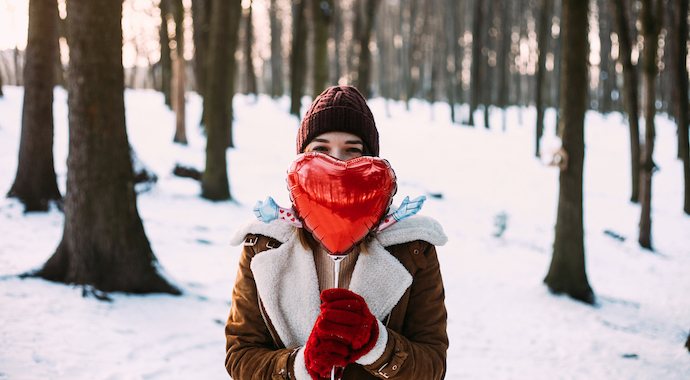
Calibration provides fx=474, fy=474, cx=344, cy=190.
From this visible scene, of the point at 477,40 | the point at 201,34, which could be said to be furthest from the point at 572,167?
the point at 477,40

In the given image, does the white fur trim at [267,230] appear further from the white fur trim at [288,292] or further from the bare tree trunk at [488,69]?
the bare tree trunk at [488,69]

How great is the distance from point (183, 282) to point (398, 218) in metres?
4.32

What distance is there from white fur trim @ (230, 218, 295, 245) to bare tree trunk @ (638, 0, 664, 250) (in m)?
10.3

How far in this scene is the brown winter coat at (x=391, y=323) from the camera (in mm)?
1492

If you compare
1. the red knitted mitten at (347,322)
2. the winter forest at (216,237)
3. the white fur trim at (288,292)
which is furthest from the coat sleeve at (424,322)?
the winter forest at (216,237)

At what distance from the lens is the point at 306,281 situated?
1545 millimetres

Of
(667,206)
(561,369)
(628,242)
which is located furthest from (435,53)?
(561,369)

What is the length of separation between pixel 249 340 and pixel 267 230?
1.20 ft

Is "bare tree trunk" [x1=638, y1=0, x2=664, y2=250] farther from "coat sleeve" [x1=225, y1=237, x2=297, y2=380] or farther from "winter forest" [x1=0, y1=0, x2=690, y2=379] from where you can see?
"coat sleeve" [x1=225, y1=237, x2=297, y2=380]

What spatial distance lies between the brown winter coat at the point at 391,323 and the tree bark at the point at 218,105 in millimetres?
7804

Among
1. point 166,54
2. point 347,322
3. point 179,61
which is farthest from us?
point 166,54

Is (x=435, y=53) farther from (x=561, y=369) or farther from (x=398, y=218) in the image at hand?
(x=398, y=218)

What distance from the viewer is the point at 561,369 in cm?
442

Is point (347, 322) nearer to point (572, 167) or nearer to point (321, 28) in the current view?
point (572, 167)
